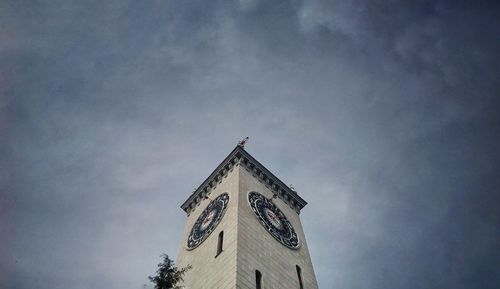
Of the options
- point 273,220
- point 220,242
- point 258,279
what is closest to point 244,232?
point 220,242

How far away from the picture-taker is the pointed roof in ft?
132

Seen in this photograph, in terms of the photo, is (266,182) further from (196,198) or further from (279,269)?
(279,269)

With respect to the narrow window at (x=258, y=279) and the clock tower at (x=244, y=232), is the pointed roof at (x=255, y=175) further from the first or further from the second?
the narrow window at (x=258, y=279)

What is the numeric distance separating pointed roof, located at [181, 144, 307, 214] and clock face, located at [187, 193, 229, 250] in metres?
3.80

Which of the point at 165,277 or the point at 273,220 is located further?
the point at 273,220

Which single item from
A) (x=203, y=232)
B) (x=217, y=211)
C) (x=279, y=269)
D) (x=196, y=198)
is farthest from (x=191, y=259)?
(x=196, y=198)

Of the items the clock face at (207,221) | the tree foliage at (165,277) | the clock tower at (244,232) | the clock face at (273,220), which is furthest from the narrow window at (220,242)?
the tree foliage at (165,277)

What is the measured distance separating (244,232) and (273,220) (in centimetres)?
600

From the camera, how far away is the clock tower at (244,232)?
26.8m

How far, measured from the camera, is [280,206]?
128ft

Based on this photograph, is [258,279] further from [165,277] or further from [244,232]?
[165,277]

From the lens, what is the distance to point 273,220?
34.7m

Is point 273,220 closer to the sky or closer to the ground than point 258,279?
closer to the sky

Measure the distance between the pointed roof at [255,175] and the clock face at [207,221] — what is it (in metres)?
3.80
